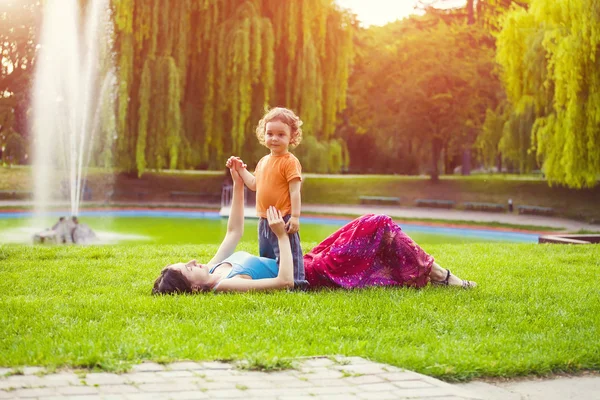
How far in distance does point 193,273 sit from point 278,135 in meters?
1.25

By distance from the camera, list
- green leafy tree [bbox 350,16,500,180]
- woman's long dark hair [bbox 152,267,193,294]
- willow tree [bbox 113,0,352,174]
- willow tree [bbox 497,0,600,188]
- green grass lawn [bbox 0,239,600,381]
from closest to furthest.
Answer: green grass lawn [bbox 0,239,600,381] < woman's long dark hair [bbox 152,267,193,294] < willow tree [bbox 497,0,600,188] < willow tree [bbox 113,0,352,174] < green leafy tree [bbox 350,16,500,180]

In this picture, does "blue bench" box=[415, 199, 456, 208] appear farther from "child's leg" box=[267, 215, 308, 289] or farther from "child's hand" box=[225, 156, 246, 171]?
"child's leg" box=[267, 215, 308, 289]

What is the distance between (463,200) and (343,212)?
21.2 ft

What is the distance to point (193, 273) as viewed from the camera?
5762mm

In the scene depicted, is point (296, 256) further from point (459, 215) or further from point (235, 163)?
point (459, 215)

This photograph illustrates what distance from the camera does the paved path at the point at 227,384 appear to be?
131 inches

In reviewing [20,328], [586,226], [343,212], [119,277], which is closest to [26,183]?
[343,212]

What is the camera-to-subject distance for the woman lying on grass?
5809mm

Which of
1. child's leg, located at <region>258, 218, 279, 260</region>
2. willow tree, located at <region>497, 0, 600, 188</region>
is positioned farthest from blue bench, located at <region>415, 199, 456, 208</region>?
child's leg, located at <region>258, 218, 279, 260</region>

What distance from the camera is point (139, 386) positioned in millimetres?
3414

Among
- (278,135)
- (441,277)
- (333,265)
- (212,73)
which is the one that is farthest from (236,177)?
(212,73)

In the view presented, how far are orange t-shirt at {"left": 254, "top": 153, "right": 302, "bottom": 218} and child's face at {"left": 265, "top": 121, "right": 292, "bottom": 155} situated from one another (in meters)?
0.07

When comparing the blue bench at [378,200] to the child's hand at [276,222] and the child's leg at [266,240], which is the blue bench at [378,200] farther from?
the child's hand at [276,222]

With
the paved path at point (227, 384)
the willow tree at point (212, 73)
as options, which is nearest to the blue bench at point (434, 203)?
the willow tree at point (212, 73)
